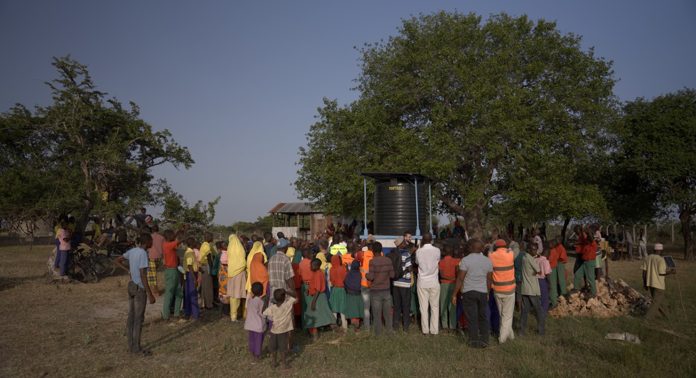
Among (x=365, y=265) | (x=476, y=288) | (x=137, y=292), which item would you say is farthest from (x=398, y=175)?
(x=137, y=292)

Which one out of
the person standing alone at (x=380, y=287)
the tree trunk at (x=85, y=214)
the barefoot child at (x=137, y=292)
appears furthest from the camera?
the tree trunk at (x=85, y=214)

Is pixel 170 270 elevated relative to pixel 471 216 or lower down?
lower down

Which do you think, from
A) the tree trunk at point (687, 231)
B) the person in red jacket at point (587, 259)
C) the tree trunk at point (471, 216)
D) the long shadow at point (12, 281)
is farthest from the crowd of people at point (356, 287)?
the tree trunk at point (687, 231)

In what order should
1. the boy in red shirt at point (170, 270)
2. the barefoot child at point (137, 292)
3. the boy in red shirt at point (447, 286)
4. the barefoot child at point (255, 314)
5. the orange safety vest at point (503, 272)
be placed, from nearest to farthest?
1. the barefoot child at point (255, 314)
2. the barefoot child at point (137, 292)
3. the orange safety vest at point (503, 272)
4. the boy in red shirt at point (447, 286)
5. the boy in red shirt at point (170, 270)

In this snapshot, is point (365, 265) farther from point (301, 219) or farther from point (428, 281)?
point (301, 219)

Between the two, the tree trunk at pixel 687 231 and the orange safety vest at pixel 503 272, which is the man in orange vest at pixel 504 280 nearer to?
the orange safety vest at pixel 503 272

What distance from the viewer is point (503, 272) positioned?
331 inches

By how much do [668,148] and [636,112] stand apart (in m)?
2.91

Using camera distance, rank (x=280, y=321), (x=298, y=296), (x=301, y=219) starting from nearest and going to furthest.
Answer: (x=280, y=321)
(x=298, y=296)
(x=301, y=219)

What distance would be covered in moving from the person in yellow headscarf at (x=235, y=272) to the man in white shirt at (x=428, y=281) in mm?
3459

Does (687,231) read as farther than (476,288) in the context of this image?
Yes

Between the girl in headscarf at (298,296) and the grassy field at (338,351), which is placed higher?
the girl in headscarf at (298,296)

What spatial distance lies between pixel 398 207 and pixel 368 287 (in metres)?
7.04

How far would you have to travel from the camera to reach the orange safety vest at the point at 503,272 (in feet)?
27.6
